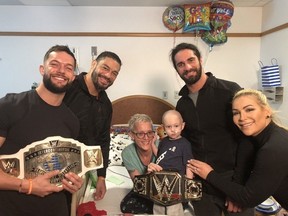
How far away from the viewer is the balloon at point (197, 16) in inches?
122

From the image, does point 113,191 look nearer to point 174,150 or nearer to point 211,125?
point 174,150

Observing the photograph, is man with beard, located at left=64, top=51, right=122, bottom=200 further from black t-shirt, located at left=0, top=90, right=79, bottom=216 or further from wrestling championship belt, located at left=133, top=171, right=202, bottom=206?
wrestling championship belt, located at left=133, top=171, right=202, bottom=206

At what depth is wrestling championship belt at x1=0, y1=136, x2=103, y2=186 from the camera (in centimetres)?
124

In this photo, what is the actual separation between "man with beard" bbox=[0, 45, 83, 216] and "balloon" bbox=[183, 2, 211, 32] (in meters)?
2.19

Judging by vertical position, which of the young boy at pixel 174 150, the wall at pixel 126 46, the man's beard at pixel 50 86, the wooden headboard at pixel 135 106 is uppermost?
the wall at pixel 126 46

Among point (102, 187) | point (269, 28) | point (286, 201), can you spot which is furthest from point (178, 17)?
point (286, 201)

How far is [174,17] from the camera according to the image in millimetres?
3223

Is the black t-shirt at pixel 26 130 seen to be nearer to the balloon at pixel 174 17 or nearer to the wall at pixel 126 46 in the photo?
the wall at pixel 126 46

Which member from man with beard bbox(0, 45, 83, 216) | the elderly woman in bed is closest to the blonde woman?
the elderly woman in bed

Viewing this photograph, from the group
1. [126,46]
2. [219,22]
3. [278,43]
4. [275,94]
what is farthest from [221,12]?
[126,46]

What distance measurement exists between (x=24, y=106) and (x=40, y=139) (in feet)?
0.63

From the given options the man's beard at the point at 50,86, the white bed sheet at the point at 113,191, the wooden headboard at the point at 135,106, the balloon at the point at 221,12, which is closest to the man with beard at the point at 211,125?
the white bed sheet at the point at 113,191

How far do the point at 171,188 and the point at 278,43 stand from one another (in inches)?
96.6

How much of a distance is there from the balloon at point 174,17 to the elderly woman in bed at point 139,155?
1846mm
